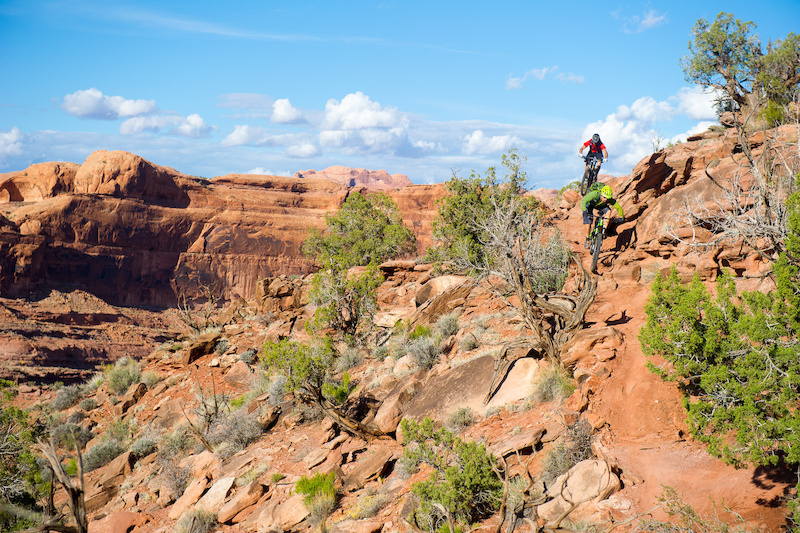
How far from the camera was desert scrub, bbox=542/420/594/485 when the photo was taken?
274 inches

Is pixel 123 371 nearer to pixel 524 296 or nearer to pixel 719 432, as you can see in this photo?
pixel 524 296

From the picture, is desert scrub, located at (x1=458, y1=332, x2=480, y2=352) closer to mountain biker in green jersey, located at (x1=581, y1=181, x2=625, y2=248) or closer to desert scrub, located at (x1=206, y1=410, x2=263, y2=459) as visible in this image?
mountain biker in green jersey, located at (x1=581, y1=181, x2=625, y2=248)

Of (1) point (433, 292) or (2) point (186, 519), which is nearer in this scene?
(2) point (186, 519)

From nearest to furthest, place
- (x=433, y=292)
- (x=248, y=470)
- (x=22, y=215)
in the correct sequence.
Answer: (x=248, y=470) → (x=433, y=292) → (x=22, y=215)

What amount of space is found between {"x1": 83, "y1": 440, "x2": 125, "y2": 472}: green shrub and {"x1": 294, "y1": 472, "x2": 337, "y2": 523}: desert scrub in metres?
10.8

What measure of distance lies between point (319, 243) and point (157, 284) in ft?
130

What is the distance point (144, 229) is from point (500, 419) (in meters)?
64.3

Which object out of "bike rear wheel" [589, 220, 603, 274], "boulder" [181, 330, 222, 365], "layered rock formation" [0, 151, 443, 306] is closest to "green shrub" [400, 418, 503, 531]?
"bike rear wheel" [589, 220, 603, 274]

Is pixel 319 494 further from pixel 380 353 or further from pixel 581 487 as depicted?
pixel 380 353

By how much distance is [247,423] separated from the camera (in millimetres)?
13023

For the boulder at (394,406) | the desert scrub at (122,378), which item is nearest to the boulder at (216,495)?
the boulder at (394,406)

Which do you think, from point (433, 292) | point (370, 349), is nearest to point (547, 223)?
point (433, 292)

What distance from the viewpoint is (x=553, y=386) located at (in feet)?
28.7

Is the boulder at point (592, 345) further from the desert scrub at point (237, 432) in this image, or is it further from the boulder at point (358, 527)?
the desert scrub at point (237, 432)
